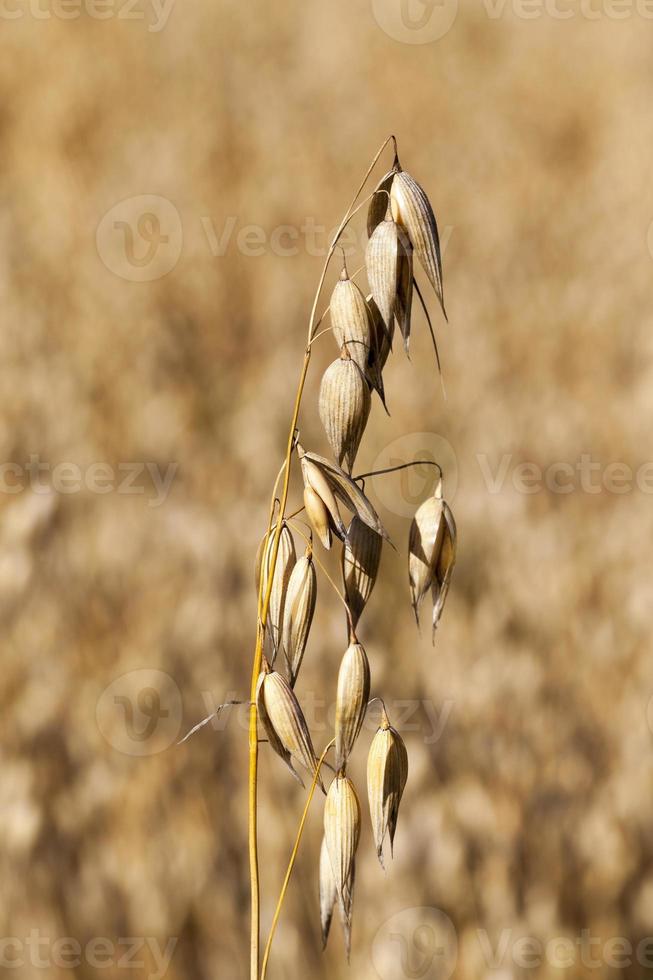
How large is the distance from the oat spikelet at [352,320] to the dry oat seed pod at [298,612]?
0.23 feet

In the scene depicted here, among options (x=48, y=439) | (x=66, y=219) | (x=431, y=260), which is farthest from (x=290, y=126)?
(x=431, y=260)

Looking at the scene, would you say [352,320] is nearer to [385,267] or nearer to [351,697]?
[385,267]

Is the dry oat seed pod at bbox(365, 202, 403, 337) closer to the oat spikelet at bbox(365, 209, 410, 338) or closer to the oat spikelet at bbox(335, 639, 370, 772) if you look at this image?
the oat spikelet at bbox(365, 209, 410, 338)

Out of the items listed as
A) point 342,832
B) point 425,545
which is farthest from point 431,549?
point 342,832

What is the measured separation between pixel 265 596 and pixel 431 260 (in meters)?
0.13

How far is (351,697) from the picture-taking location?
29 cm

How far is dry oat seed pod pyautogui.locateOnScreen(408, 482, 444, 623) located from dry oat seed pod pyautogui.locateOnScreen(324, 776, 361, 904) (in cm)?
7

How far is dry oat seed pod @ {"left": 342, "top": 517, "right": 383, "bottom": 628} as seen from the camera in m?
0.30

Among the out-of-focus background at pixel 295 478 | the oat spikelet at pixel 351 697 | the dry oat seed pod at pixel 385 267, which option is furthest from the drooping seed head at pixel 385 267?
the out-of-focus background at pixel 295 478

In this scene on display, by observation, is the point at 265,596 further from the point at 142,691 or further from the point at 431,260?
the point at 142,691

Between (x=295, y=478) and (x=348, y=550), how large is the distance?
1.46 ft

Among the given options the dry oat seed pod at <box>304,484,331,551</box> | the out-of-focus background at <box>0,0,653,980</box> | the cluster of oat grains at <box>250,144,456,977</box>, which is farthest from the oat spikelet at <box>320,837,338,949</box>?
the out-of-focus background at <box>0,0,653,980</box>

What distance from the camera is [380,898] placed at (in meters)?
0.75

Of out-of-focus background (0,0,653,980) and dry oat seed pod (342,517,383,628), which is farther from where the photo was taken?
out-of-focus background (0,0,653,980)
